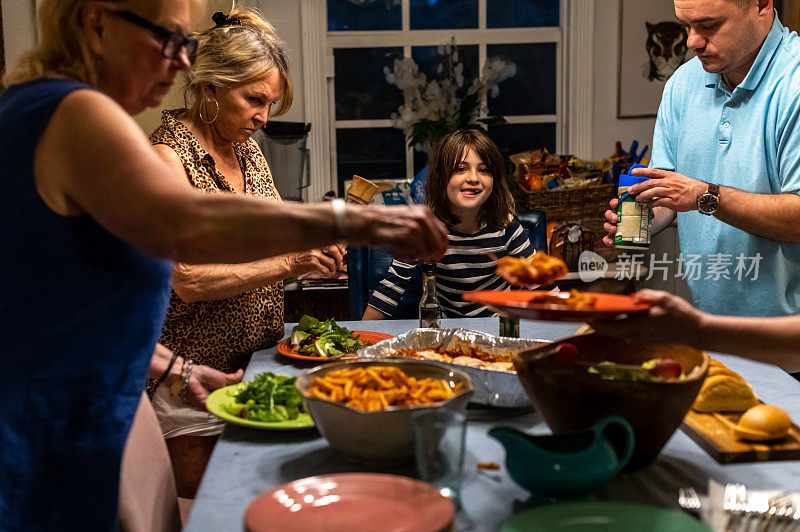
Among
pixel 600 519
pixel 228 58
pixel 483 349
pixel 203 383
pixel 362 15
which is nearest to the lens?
pixel 600 519

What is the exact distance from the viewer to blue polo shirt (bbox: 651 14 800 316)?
2281mm

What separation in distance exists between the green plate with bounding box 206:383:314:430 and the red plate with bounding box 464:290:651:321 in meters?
0.39

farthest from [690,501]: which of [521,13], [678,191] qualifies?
[521,13]

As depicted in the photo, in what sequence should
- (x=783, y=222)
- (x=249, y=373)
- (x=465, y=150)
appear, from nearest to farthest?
(x=249, y=373) → (x=783, y=222) → (x=465, y=150)

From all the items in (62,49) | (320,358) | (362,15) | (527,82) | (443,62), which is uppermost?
(362,15)

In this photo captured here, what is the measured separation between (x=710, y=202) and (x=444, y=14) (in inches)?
102

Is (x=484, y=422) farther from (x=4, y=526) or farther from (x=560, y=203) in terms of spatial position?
(x=560, y=203)

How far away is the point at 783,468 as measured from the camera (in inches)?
46.9

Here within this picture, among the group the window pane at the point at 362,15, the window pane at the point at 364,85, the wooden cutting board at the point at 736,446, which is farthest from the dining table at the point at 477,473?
the window pane at the point at 362,15

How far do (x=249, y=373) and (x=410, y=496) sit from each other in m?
0.93

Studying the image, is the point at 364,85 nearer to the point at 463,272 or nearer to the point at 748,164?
the point at 463,272

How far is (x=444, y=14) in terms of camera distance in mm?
4410

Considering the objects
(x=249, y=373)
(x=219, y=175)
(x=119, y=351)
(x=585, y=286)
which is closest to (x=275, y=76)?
(x=219, y=175)

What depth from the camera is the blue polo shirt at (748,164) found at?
2281mm
